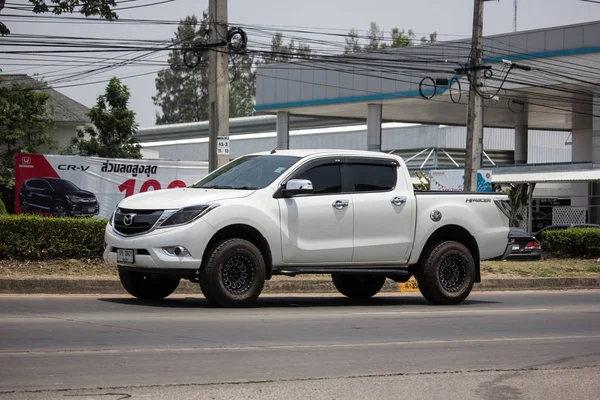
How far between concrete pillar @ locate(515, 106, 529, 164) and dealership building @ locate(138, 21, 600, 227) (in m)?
0.06

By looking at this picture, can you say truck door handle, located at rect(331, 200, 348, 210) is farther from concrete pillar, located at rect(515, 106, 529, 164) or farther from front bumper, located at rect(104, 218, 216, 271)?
concrete pillar, located at rect(515, 106, 529, 164)

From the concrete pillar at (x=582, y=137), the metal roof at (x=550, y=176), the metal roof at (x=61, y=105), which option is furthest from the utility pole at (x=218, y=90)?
the concrete pillar at (x=582, y=137)

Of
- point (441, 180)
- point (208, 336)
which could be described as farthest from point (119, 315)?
point (441, 180)

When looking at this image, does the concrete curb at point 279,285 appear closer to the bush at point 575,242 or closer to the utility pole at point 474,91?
the bush at point 575,242

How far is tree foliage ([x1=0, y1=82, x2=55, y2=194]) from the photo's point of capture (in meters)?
42.1

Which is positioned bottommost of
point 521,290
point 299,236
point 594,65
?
point 521,290

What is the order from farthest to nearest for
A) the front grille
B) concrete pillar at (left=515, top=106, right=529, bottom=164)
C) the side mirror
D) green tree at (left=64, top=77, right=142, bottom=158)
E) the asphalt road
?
concrete pillar at (left=515, top=106, right=529, bottom=164) → green tree at (left=64, top=77, right=142, bottom=158) → the side mirror → the front grille → the asphalt road

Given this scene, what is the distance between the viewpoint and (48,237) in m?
14.6

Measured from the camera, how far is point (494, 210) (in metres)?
13.6

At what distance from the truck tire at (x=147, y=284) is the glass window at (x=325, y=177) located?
2230 mm

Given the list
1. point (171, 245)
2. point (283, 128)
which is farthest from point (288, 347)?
point (283, 128)

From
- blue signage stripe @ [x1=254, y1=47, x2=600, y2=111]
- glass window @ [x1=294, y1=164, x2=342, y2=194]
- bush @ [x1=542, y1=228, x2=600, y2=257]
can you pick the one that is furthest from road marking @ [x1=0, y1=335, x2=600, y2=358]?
blue signage stripe @ [x1=254, y1=47, x2=600, y2=111]

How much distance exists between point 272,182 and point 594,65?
27.9 m

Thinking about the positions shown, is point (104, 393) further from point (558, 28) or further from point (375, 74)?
point (375, 74)
